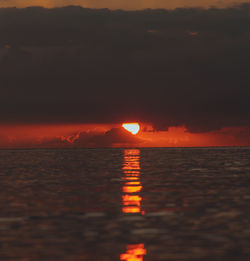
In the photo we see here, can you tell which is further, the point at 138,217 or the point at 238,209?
the point at 238,209

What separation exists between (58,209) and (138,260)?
483 inches

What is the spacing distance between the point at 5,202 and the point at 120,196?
25.5 ft

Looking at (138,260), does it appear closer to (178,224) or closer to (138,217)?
(178,224)

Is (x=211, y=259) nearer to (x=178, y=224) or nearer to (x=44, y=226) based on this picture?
(x=178, y=224)

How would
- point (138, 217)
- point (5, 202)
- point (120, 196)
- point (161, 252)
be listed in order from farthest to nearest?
1. point (120, 196)
2. point (5, 202)
3. point (138, 217)
4. point (161, 252)

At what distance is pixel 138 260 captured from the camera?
50.0 feet

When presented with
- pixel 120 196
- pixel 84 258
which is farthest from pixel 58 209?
pixel 84 258

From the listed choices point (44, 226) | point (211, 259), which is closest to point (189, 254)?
point (211, 259)

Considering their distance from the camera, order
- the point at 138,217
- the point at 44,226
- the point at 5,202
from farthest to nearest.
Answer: the point at 5,202 < the point at 138,217 < the point at 44,226

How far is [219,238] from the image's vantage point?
18562mm

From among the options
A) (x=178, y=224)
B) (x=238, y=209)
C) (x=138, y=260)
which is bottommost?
(x=138, y=260)

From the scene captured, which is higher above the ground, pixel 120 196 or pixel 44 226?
pixel 120 196

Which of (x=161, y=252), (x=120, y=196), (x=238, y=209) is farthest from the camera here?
(x=120, y=196)

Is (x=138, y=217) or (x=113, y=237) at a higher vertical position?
(x=138, y=217)
